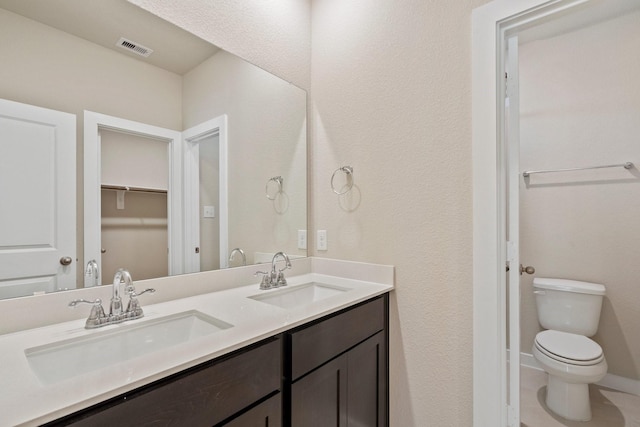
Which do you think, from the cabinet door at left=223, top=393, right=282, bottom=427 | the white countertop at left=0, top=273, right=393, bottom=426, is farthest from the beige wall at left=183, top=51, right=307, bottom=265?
the cabinet door at left=223, top=393, right=282, bottom=427

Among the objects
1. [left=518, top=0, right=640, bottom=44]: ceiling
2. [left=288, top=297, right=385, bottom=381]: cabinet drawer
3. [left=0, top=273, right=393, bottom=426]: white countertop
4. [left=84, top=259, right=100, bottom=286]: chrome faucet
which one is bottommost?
[left=288, top=297, right=385, bottom=381]: cabinet drawer

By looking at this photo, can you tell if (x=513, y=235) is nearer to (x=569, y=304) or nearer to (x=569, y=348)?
(x=569, y=348)

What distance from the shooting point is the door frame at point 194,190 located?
4.21 ft

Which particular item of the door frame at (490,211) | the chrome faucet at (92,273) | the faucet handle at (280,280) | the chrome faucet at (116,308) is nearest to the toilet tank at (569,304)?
the door frame at (490,211)

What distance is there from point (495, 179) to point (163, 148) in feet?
4.37

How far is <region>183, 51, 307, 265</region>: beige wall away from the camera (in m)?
1.38

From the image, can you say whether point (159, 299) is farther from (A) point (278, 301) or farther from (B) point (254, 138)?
(B) point (254, 138)

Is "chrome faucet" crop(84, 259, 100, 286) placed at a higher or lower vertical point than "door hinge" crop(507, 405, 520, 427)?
higher

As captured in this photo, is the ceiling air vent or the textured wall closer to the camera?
the ceiling air vent

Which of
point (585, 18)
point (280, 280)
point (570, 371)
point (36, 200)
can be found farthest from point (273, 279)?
point (585, 18)

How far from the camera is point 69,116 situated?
986mm

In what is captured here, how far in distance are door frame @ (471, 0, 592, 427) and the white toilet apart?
832mm

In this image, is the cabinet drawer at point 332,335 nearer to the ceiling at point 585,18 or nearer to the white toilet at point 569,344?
the white toilet at point 569,344

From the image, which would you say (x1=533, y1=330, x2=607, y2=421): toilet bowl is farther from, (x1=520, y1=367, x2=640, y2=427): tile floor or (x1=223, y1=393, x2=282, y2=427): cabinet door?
(x1=223, y1=393, x2=282, y2=427): cabinet door
